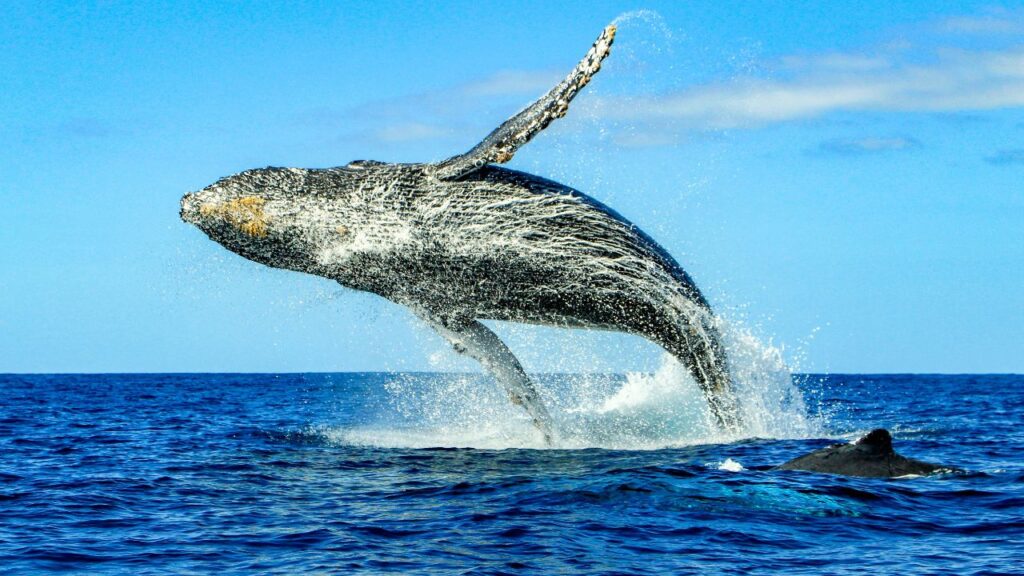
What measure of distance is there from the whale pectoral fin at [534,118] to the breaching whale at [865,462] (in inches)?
194

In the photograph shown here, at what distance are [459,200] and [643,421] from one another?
6740 mm

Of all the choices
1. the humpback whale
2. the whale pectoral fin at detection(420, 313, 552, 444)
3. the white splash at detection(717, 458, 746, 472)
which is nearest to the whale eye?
the humpback whale

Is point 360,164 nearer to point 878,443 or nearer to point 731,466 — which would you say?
point 731,466

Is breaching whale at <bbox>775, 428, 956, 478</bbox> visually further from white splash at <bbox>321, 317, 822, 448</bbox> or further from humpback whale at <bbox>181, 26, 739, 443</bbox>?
humpback whale at <bbox>181, 26, 739, 443</bbox>

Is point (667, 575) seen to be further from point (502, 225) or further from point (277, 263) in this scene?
point (277, 263)

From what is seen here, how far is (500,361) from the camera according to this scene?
1553 cm

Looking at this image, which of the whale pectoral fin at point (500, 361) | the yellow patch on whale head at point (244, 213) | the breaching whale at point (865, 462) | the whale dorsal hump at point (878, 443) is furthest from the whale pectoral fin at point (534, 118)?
the whale dorsal hump at point (878, 443)

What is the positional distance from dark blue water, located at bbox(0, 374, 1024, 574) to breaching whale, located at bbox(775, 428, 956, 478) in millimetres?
395

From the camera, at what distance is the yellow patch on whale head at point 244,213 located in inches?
525

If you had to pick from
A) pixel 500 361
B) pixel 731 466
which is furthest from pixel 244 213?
pixel 731 466

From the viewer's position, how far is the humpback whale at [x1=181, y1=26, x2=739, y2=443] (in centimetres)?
1338

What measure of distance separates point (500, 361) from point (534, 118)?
4102mm

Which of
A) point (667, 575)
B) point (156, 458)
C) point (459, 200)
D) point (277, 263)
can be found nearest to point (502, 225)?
point (459, 200)

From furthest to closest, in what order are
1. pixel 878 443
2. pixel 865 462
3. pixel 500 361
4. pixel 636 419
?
pixel 636 419 → pixel 500 361 → pixel 878 443 → pixel 865 462
